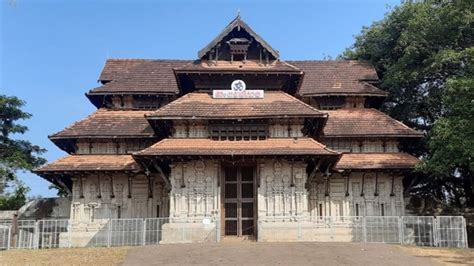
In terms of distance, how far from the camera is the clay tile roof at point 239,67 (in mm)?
25281

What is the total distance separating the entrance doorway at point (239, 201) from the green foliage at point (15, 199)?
65.2 feet

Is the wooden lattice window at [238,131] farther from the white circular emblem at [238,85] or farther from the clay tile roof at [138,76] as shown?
the clay tile roof at [138,76]

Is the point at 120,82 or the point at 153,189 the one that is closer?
the point at 153,189

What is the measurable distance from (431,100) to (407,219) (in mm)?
10162

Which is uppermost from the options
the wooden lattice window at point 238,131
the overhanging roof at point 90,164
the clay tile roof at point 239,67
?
the clay tile roof at point 239,67

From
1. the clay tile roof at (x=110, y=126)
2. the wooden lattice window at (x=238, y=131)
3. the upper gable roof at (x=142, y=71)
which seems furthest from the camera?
the upper gable roof at (x=142, y=71)

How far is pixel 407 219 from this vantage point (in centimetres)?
2306

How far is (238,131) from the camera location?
24.0m

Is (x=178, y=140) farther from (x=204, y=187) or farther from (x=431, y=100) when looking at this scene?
(x=431, y=100)

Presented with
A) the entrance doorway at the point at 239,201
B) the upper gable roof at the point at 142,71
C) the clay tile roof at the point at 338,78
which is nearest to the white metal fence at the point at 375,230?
the entrance doorway at the point at 239,201

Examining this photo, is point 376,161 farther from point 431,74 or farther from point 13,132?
point 13,132

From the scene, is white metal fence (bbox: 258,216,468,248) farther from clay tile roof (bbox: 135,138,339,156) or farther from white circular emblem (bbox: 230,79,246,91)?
white circular emblem (bbox: 230,79,246,91)

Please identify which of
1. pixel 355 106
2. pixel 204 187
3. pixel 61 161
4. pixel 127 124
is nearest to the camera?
pixel 204 187

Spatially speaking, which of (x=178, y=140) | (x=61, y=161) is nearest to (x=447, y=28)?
(x=178, y=140)
